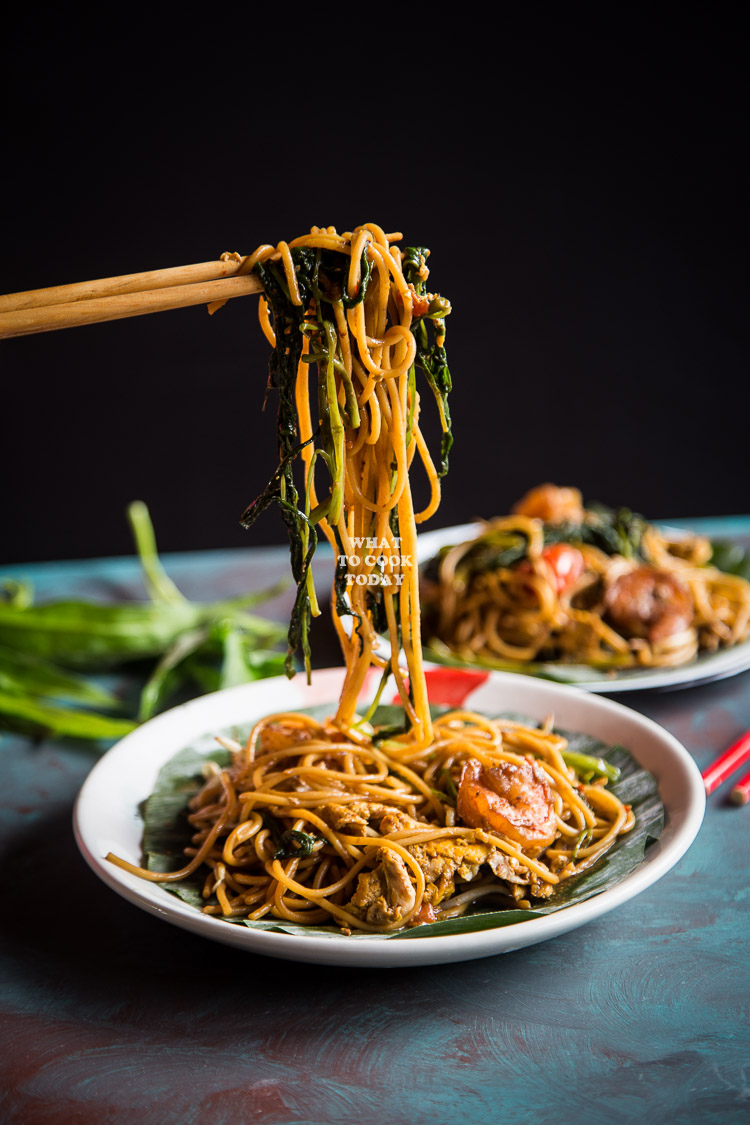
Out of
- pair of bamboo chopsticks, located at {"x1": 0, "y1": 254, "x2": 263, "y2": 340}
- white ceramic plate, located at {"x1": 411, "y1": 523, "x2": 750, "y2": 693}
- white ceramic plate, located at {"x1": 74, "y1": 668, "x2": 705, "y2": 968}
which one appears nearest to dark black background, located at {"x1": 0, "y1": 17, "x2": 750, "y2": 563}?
white ceramic plate, located at {"x1": 411, "y1": 523, "x2": 750, "y2": 693}

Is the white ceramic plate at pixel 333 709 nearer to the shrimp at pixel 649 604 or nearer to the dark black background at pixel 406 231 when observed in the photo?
the shrimp at pixel 649 604

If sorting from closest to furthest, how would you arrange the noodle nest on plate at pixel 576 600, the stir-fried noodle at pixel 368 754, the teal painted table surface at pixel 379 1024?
the teal painted table surface at pixel 379 1024 → the stir-fried noodle at pixel 368 754 → the noodle nest on plate at pixel 576 600

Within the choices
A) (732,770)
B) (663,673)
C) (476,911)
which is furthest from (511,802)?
(663,673)

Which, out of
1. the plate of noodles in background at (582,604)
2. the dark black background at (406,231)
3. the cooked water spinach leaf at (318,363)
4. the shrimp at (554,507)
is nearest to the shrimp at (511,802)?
the cooked water spinach leaf at (318,363)

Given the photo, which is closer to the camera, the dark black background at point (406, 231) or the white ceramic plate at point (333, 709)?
the white ceramic plate at point (333, 709)

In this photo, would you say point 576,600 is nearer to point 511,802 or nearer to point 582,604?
point 582,604

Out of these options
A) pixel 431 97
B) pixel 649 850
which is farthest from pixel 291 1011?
pixel 431 97
